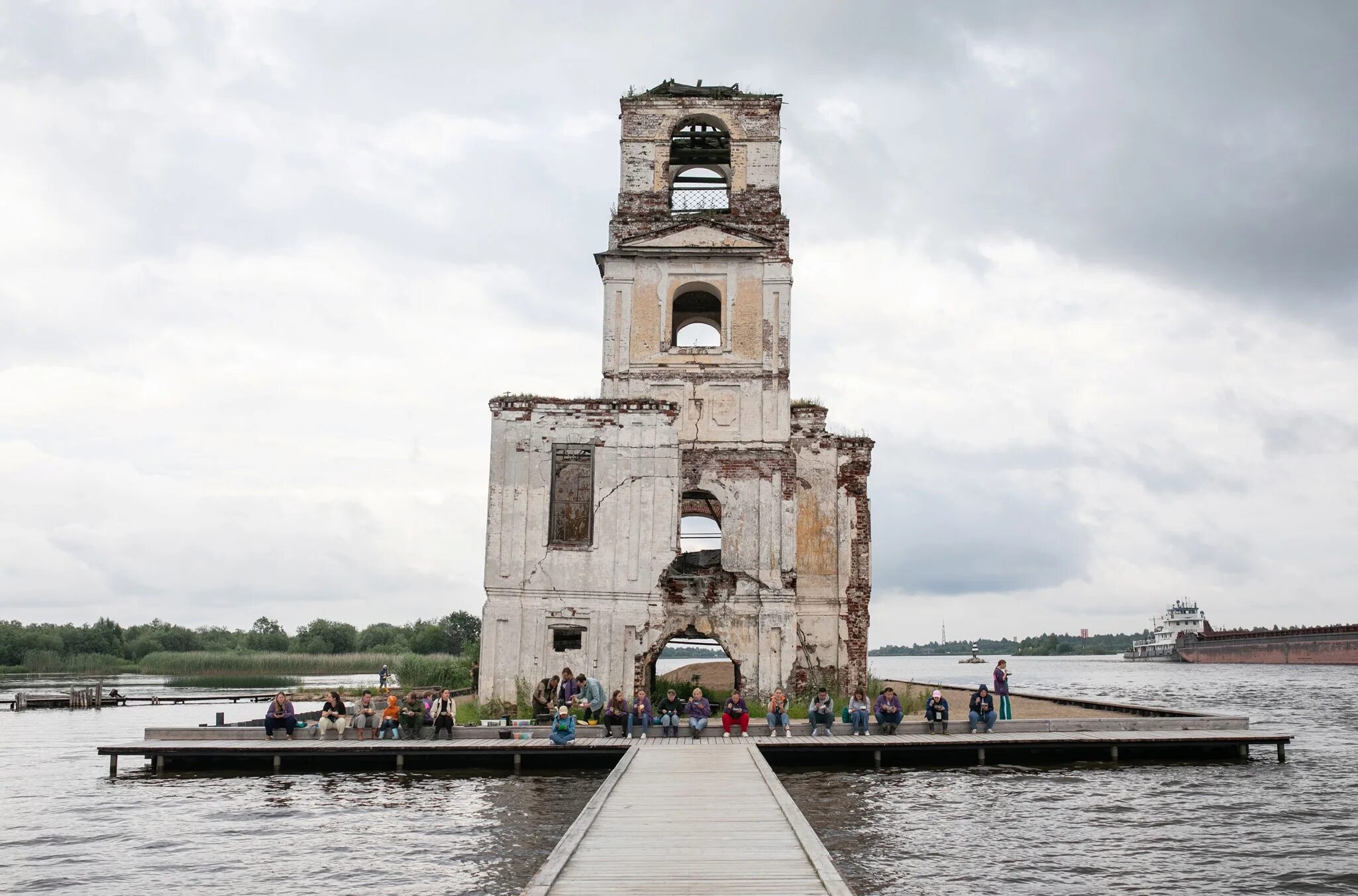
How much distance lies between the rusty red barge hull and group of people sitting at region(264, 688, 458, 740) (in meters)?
92.7

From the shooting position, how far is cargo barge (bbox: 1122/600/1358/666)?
326 ft

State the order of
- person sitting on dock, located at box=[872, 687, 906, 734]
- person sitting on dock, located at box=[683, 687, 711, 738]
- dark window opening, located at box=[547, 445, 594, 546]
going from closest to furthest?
person sitting on dock, located at box=[683, 687, 711, 738]
person sitting on dock, located at box=[872, 687, 906, 734]
dark window opening, located at box=[547, 445, 594, 546]

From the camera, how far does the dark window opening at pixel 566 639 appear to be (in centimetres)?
2855

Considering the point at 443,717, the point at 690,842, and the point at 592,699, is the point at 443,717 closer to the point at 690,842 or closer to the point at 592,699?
the point at 592,699

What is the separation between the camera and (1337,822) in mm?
18375

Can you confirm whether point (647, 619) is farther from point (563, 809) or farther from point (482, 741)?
point (563, 809)

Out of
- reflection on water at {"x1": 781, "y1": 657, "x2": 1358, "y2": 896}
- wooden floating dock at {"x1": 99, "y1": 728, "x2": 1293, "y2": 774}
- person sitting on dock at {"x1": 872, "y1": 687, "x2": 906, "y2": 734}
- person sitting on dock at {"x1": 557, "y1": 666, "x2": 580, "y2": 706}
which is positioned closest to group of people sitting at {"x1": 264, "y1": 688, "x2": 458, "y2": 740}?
wooden floating dock at {"x1": 99, "y1": 728, "x2": 1293, "y2": 774}

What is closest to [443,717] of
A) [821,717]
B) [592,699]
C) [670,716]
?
[592,699]

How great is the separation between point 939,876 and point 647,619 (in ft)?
47.6

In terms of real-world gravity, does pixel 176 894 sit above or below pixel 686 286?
below

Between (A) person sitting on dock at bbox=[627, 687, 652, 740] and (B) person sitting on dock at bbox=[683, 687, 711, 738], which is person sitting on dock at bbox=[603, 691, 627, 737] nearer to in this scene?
(A) person sitting on dock at bbox=[627, 687, 652, 740]

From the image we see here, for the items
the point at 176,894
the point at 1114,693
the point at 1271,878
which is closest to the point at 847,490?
the point at 1271,878

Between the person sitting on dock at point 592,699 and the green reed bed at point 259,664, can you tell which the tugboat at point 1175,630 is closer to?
the green reed bed at point 259,664

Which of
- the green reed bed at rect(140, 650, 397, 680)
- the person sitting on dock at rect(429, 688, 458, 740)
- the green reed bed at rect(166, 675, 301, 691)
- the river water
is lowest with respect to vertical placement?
the green reed bed at rect(166, 675, 301, 691)
